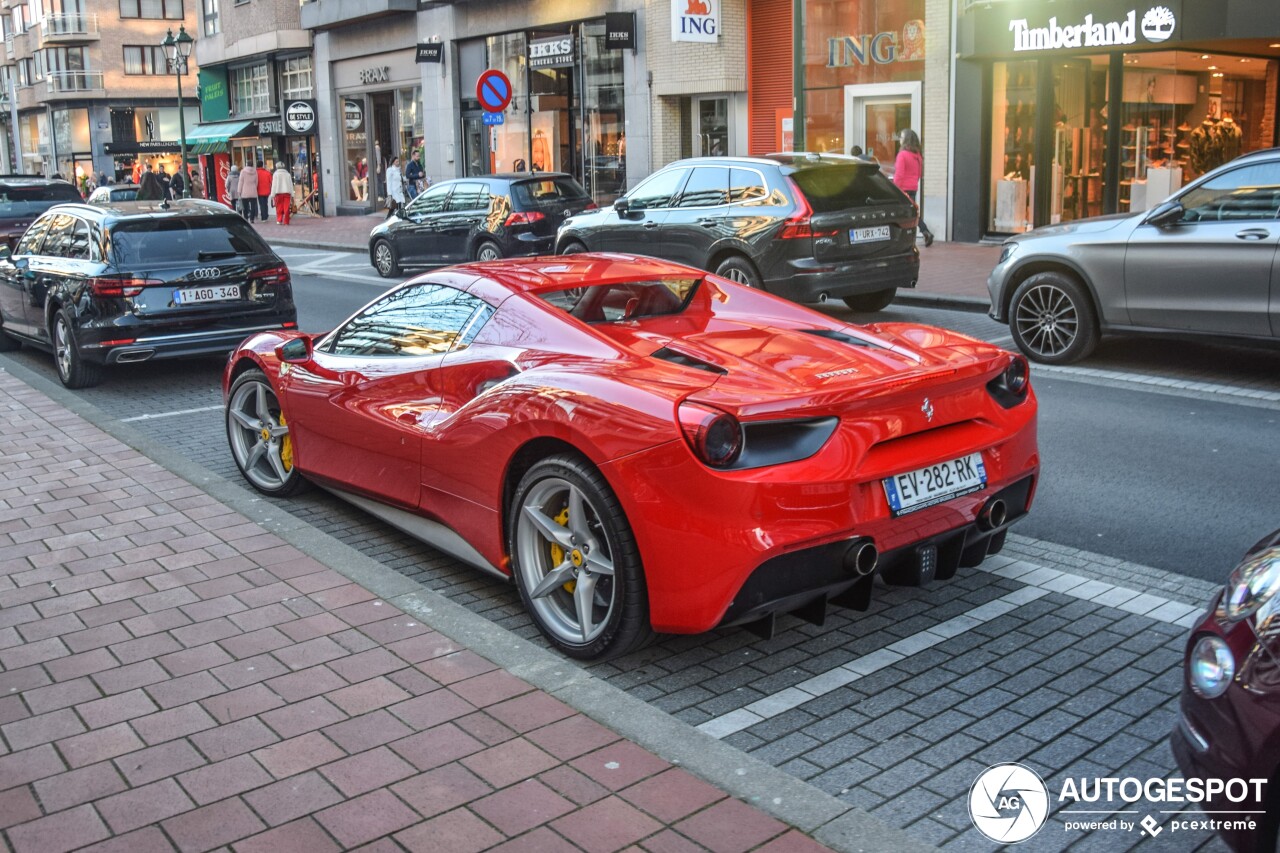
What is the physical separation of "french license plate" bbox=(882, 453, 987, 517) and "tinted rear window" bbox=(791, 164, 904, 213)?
8.17 m

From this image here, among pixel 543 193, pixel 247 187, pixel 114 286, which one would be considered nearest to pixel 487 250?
pixel 543 193

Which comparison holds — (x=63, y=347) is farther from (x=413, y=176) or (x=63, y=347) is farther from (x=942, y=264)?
(x=413, y=176)

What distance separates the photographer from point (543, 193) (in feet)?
60.5

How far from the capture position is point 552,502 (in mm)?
4500

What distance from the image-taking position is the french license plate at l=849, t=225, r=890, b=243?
1231 centimetres

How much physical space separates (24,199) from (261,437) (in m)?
15.0

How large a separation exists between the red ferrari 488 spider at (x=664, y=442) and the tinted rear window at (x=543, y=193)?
12.6 m

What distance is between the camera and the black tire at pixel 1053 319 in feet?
33.6

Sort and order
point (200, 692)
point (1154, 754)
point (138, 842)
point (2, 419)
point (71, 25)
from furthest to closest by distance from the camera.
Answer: point (71, 25), point (2, 419), point (200, 692), point (1154, 754), point (138, 842)

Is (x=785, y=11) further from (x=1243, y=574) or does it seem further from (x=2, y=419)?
(x=1243, y=574)

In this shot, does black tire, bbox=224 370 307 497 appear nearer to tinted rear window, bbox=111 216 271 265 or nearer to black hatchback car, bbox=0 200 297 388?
black hatchback car, bbox=0 200 297 388

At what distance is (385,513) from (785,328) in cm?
195

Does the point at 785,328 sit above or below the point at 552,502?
above

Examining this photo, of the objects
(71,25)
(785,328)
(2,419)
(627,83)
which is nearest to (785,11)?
(627,83)
